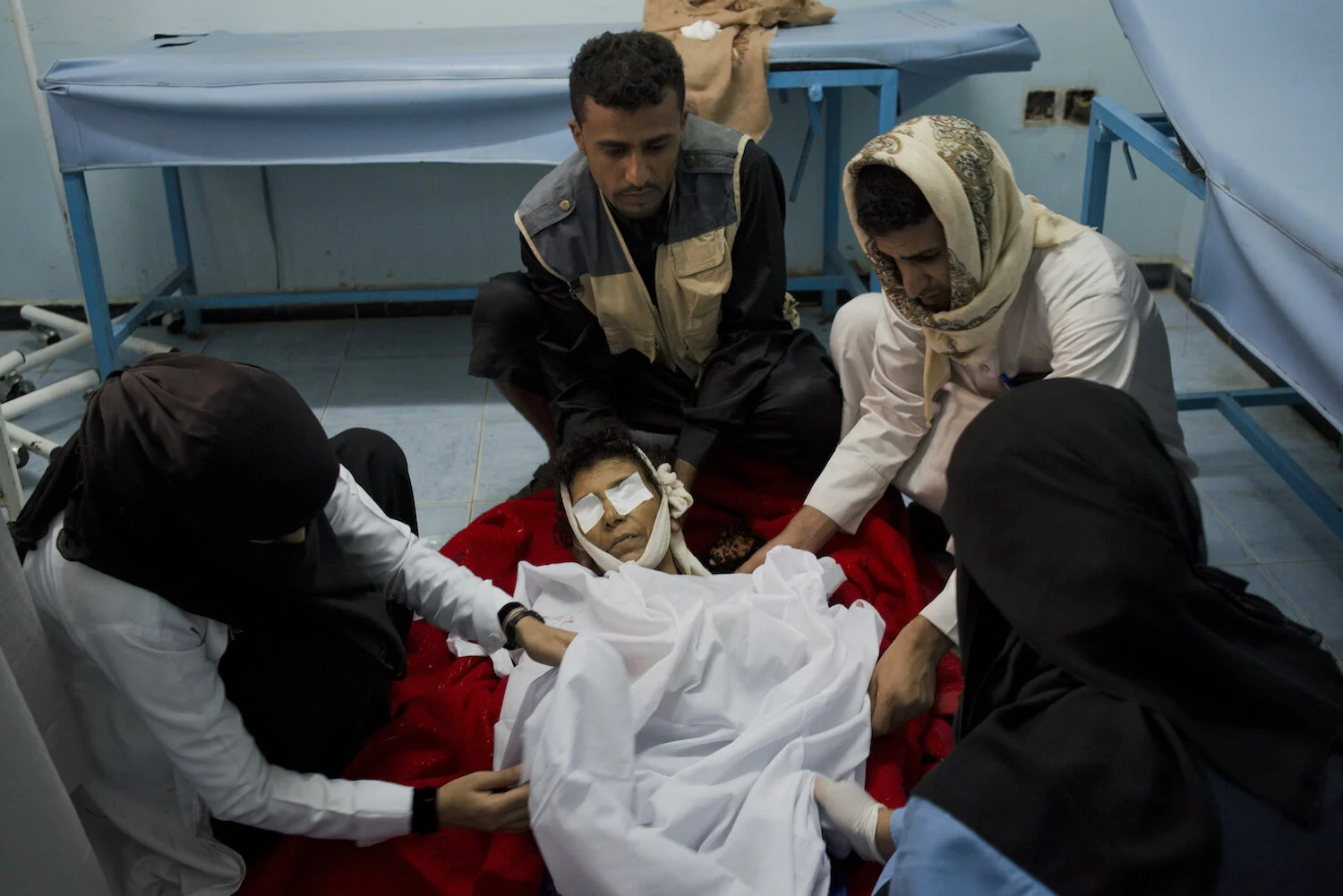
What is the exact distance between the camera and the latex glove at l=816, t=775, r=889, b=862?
149 cm

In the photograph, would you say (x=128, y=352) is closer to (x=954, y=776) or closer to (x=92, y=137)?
(x=92, y=137)

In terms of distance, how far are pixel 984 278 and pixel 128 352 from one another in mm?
2755

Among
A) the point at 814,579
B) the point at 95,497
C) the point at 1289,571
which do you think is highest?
the point at 95,497

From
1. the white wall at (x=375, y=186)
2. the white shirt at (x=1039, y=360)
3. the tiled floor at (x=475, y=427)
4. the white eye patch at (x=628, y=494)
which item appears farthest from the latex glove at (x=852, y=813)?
the white wall at (x=375, y=186)

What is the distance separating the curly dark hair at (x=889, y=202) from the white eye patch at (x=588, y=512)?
2.25 feet

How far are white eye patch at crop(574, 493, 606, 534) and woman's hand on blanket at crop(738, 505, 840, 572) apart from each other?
0.28 metres

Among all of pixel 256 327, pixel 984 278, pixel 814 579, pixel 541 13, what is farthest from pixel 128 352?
pixel 984 278

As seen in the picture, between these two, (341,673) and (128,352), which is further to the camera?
(128,352)

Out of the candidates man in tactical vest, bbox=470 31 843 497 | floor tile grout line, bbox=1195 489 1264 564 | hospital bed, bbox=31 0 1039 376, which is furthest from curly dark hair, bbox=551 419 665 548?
floor tile grout line, bbox=1195 489 1264 564

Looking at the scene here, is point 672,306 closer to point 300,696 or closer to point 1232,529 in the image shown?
point 300,696

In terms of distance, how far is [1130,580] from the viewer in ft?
3.34

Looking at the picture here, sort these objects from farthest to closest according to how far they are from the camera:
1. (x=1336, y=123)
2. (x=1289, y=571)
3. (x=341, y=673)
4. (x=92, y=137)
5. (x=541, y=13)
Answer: (x=541, y=13)
(x=92, y=137)
(x=1289, y=571)
(x=1336, y=123)
(x=341, y=673)

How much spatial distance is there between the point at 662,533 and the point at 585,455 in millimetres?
221

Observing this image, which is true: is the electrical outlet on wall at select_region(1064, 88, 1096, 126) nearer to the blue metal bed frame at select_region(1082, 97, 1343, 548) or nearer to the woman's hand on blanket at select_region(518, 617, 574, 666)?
the blue metal bed frame at select_region(1082, 97, 1343, 548)
